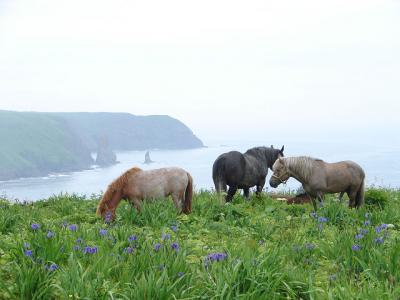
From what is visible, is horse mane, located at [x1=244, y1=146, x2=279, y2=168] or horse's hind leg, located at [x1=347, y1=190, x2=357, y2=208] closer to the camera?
horse's hind leg, located at [x1=347, y1=190, x2=357, y2=208]

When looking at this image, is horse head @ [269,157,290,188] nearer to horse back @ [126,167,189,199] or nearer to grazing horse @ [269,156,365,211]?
grazing horse @ [269,156,365,211]

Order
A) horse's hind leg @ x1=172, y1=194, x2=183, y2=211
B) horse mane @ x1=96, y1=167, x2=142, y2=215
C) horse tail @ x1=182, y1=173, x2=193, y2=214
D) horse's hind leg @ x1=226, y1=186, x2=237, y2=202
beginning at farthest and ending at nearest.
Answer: horse's hind leg @ x1=226, y1=186, x2=237, y2=202 → horse tail @ x1=182, y1=173, x2=193, y2=214 → horse's hind leg @ x1=172, y1=194, x2=183, y2=211 → horse mane @ x1=96, y1=167, x2=142, y2=215

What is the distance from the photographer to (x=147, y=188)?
396 inches

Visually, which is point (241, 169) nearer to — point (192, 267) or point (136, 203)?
point (136, 203)

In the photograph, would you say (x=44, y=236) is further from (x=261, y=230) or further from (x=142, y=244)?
(x=261, y=230)

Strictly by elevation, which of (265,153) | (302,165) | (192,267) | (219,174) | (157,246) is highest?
(265,153)

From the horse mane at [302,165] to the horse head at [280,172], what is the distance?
0.55 feet

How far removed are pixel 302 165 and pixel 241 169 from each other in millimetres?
2277

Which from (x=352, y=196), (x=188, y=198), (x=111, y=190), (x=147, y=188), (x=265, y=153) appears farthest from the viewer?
(x=265, y=153)

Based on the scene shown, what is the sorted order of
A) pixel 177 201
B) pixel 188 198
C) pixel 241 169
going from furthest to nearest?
1. pixel 241 169
2. pixel 188 198
3. pixel 177 201

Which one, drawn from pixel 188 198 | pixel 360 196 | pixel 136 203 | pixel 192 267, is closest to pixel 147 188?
pixel 136 203

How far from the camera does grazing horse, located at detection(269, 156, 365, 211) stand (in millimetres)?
11555

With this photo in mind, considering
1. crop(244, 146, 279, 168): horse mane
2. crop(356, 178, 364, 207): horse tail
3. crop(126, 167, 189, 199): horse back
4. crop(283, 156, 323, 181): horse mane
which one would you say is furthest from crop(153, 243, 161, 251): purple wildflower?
crop(244, 146, 279, 168): horse mane

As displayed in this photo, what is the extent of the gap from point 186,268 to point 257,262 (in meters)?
0.75
